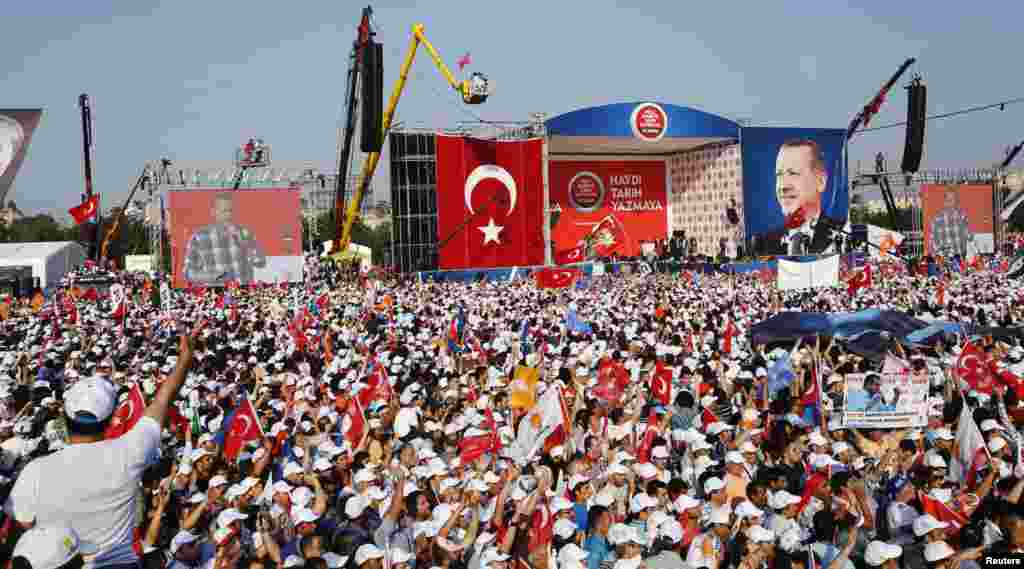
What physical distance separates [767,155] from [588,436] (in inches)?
1388

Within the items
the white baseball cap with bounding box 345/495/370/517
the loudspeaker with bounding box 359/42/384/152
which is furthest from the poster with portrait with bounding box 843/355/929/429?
the loudspeaker with bounding box 359/42/384/152

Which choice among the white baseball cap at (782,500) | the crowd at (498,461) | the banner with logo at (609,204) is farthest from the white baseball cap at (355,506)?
the banner with logo at (609,204)

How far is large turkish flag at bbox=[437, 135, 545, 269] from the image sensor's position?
35500mm

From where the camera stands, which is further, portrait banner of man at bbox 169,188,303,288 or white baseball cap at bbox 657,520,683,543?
portrait banner of man at bbox 169,188,303,288

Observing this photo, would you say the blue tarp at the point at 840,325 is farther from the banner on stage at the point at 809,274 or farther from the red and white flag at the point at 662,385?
the banner on stage at the point at 809,274

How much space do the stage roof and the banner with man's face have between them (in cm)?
136

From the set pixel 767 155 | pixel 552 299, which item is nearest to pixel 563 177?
pixel 767 155

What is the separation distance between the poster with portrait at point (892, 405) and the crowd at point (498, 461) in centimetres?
17

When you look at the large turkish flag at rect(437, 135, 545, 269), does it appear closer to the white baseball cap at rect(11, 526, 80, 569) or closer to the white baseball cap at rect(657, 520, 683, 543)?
the white baseball cap at rect(657, 520, 683, 543)

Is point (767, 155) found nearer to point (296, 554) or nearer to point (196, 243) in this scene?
point (196, 243)

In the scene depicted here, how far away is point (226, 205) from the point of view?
1340 inches

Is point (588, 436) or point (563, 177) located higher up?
point (563, 177)

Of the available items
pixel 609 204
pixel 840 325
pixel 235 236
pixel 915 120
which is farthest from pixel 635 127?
pixel 840 325

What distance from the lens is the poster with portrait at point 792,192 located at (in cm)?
3966
